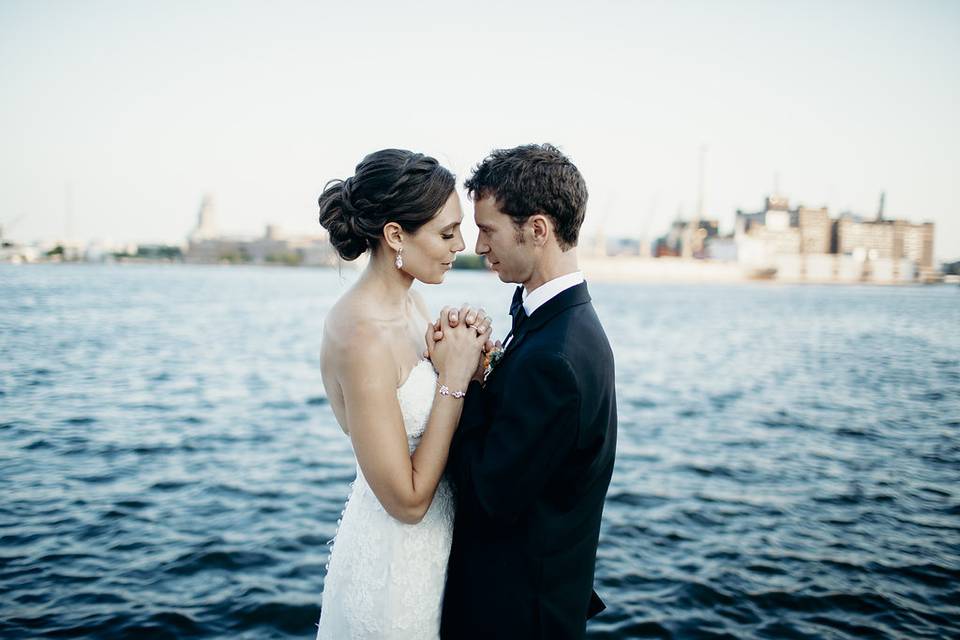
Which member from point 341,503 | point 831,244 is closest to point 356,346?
point 341,503

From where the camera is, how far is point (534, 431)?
1.81 metres

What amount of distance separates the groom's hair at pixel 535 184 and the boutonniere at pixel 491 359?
1.32ft

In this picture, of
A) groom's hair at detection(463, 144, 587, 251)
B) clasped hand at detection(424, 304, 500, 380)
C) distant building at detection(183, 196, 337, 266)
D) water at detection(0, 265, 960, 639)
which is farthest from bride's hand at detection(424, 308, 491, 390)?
distant building at detection(183, 196, 337, 266)

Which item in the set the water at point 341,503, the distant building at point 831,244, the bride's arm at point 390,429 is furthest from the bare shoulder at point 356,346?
the distant building at point 831,244

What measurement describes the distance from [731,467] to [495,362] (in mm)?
8012

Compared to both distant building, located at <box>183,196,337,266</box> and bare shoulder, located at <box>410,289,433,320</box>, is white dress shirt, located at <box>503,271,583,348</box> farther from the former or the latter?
distant building, located at <box>183,196,337,266</box>

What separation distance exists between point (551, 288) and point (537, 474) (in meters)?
0.59

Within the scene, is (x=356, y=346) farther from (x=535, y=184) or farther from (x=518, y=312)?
(x=535, y=184)

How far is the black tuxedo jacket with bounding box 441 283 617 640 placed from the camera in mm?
1844

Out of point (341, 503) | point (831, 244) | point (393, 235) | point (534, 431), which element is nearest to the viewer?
point (534, 431)

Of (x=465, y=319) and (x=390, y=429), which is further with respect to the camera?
(x=465, y=319)

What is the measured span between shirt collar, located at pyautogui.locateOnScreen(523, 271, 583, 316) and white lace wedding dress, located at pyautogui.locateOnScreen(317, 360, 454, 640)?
0.45 meters

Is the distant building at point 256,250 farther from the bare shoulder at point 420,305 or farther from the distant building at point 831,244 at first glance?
the bare shoulder at point 420,305

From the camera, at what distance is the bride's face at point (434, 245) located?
2275 millimetres
